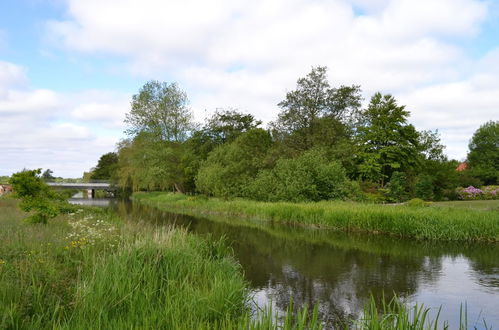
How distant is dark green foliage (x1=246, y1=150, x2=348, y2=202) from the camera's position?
115 feet

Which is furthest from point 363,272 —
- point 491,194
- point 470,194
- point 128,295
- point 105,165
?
point 105,165

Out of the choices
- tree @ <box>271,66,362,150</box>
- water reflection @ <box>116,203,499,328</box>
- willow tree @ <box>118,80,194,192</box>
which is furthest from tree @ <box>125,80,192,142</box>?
water reflection @ <box>116,203,499,328</box>

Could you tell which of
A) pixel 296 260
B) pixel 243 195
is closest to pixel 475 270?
pixel 296 260

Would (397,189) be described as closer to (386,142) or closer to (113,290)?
(386,142)

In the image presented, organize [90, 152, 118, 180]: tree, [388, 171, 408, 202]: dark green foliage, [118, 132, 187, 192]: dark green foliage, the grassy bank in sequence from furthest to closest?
[90, 152, 118, 180]: tree
[118, 132, 187, 192]: dark green foliage
[388, 171, 408, 202]: dark green foliage
the grassy bank

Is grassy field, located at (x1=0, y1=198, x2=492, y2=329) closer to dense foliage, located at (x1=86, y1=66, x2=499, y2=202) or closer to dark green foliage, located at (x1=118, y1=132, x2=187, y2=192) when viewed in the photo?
dense foliage, located at (x1=86, y1=66, x2=499, y2=202)

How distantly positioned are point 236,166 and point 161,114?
66.9 ft

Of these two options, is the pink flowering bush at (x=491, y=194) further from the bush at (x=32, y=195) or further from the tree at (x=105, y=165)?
the tree at (x=105, y=165)

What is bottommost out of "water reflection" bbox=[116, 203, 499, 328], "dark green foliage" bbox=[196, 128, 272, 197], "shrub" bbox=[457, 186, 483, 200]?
"water reflection" bbox=[116, 203, 499, 328]

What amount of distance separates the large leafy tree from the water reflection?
839 inches

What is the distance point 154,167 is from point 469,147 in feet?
212

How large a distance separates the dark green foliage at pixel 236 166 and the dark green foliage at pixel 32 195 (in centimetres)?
2546

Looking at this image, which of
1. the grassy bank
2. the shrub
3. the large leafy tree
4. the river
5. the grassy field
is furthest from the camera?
the large leafy tree

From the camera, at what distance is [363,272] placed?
14.0 metres
